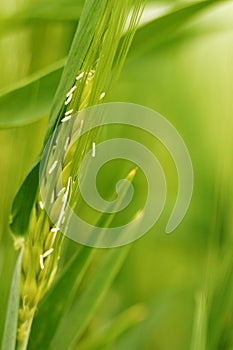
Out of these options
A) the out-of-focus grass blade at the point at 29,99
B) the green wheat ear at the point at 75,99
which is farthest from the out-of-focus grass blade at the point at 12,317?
the out-of-focus grass blade at the point at 29,99

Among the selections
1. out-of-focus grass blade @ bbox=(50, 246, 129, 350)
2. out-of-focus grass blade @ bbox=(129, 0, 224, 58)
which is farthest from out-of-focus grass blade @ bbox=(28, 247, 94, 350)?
out-of-focus grass blade @ bbox=(129, 0, 224, 58)

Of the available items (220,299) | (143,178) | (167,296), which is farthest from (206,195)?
(220,299)

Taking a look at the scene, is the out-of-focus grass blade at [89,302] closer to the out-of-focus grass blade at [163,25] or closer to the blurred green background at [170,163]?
the blurred green background at [170,163]

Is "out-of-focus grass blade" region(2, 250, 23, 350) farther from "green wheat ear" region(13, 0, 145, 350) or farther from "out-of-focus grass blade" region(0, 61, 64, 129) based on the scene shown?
"out-of-focus grass blade" region(0, 61, 64, 129)

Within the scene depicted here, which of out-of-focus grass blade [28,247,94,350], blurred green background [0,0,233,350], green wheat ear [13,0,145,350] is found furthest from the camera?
blurred green background [0,0,233,350]

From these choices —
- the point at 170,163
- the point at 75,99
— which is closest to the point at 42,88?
the point at 75,99
